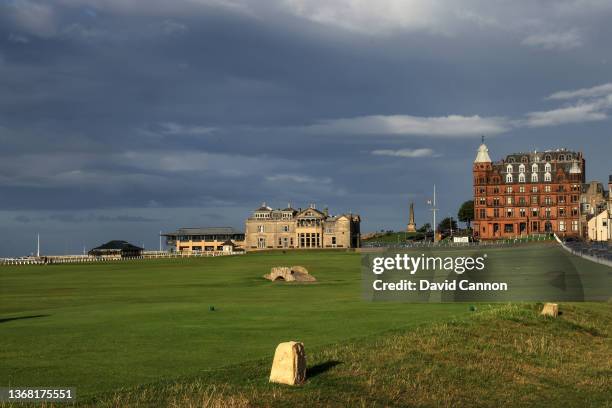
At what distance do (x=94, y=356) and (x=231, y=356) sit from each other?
3.28 meters

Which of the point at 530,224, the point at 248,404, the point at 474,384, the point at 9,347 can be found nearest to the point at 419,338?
the point at 474,384

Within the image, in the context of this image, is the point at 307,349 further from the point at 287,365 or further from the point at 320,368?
the point at 287,365

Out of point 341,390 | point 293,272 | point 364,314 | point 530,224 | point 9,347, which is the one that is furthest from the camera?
point 530,224

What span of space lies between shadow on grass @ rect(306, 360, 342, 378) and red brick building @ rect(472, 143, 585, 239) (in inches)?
6886

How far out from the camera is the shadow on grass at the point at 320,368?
1564 cm

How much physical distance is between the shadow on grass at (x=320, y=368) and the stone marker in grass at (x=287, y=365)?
89cm

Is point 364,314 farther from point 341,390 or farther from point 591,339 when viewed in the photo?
point 341,390

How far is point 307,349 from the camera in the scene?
17.7m

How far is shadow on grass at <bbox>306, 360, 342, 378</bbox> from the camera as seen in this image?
51.3 ft

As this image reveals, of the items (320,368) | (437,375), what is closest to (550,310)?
(437,375)

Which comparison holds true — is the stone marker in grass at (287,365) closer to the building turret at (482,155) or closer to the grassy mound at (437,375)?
the grassy mound at (437,375)

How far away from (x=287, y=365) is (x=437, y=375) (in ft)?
16.2

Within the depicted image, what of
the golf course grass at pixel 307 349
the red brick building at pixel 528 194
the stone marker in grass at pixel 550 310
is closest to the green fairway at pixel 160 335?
the golf course grass at pixel 307 349

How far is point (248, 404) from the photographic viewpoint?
13.4 metres
